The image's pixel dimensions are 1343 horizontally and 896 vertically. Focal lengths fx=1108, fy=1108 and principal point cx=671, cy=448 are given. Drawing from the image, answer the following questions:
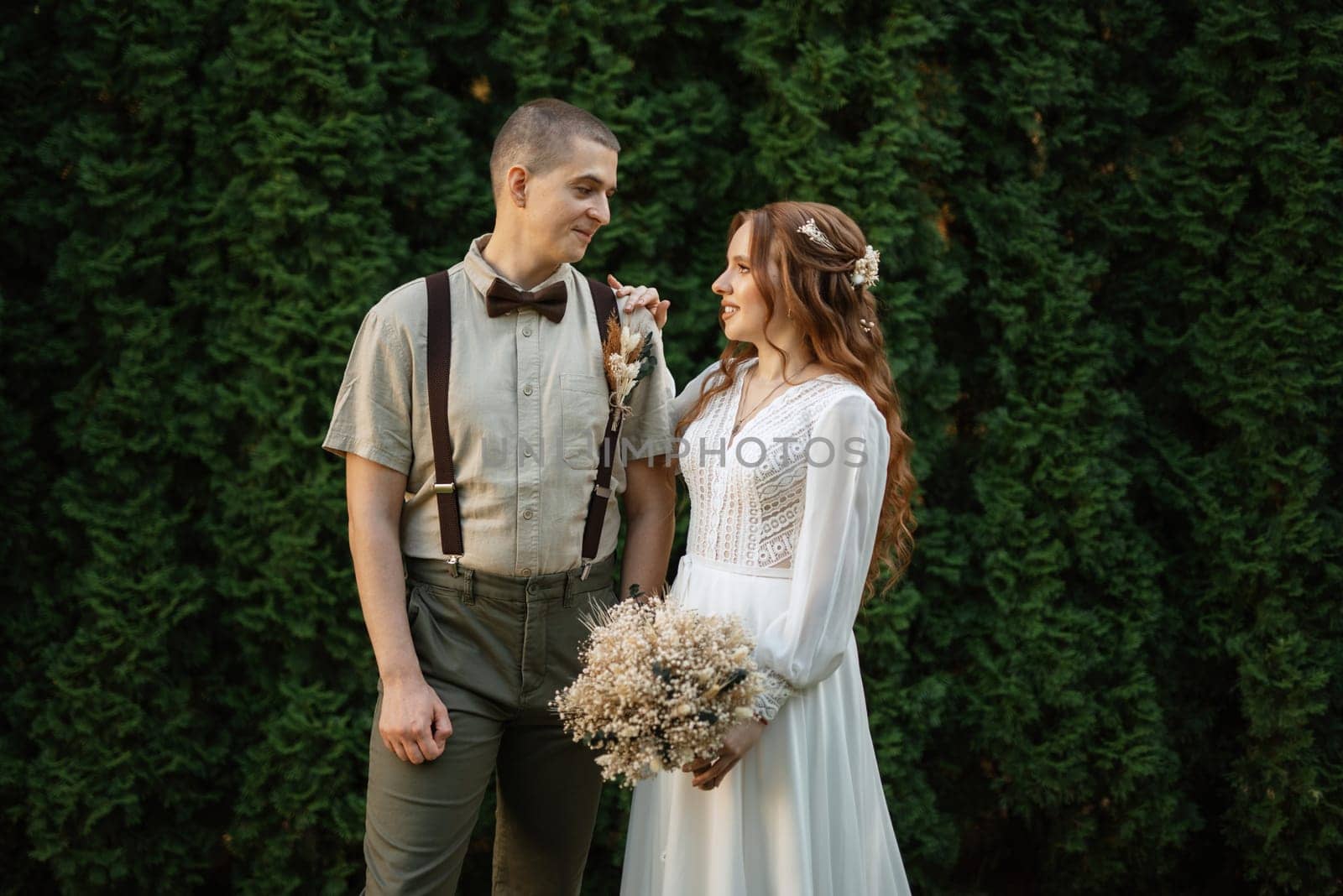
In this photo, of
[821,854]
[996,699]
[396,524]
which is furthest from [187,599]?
[996,699]

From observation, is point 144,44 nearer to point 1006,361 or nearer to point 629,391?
point 629,391

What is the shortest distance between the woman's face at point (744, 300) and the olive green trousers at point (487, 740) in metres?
0.72

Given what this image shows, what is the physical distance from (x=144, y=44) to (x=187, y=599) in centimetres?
199

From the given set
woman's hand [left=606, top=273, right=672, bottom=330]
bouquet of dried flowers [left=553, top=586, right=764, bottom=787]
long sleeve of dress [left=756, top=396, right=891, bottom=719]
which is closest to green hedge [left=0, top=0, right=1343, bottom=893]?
woman's hand [left=606, top=273, right=672, bottom=330]

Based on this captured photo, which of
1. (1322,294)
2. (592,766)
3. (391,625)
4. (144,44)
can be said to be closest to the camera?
(391,625)

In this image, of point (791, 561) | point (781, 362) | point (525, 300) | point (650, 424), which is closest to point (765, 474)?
point (791, 561)

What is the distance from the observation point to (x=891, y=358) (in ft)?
13.7

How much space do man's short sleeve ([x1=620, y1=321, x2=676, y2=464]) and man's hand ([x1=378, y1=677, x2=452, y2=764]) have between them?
2.74ft

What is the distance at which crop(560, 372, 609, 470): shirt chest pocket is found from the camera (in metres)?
2.75

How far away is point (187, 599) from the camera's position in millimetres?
4039

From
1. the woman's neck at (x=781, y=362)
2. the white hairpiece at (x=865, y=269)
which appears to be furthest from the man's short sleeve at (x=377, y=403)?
the white hairpiece at (x=865, y=269)

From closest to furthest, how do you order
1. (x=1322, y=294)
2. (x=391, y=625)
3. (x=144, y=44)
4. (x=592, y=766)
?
1. (x=391, y=625)
2. (x=592, y=766)
3. (x=144, y=44)
4. (x=1322, y=294)

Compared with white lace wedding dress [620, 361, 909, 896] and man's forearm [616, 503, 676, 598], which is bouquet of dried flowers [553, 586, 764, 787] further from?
man's forearm [616, 503, 676, 598]

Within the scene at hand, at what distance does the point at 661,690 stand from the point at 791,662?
376 mm
